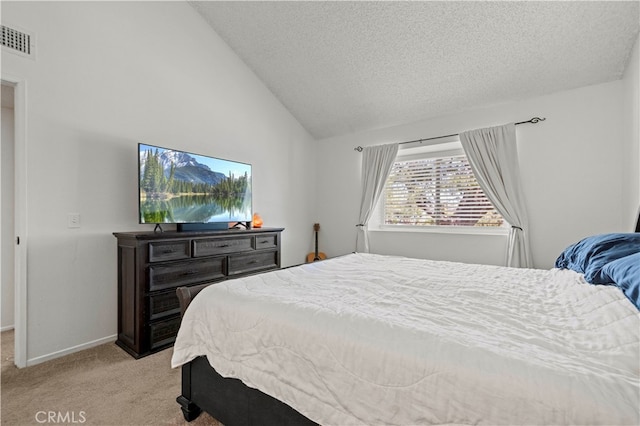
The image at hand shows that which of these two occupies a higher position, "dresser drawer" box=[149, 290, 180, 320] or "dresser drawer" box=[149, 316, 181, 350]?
"dresser drawer" box=[149, 290, 180, 320]

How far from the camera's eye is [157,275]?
2436mm

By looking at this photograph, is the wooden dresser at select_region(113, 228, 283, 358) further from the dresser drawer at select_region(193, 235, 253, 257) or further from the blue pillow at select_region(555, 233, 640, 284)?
the blue pillow at select_region(555, 233, 640, 284)

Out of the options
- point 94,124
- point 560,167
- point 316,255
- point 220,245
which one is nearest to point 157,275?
point 220,245

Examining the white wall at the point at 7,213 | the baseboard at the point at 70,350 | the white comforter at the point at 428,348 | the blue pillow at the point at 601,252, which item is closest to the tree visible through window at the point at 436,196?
the blue pillow at the point at 601,252

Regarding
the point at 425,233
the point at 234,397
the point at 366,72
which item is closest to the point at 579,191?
the point at 425,233

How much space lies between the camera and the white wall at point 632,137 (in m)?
2.35

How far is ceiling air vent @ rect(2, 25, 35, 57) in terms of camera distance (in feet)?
6.89

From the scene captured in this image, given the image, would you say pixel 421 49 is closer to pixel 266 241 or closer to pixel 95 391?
pixel 266 241

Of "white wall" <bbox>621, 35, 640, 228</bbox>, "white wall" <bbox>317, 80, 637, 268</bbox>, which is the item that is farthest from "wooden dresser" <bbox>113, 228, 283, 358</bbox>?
"white wall" <bbox>621, 35, 640, 228</bbox>

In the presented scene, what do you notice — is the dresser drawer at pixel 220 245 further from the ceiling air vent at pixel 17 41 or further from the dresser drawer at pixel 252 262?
the ceiling air vent at pixel 17 41

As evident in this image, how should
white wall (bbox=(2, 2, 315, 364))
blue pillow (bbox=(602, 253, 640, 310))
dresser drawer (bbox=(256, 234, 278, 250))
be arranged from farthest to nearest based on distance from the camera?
dresser drawer (bbox=(256, 234, 278, 250))
white wall (bbox=(2, 2, 315, 364))
blue pillow (bbox=(602, 253, 640, 310))

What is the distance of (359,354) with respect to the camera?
93 centimetres

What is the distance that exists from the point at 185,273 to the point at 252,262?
0.79m

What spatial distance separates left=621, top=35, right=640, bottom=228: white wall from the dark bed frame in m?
3.02
